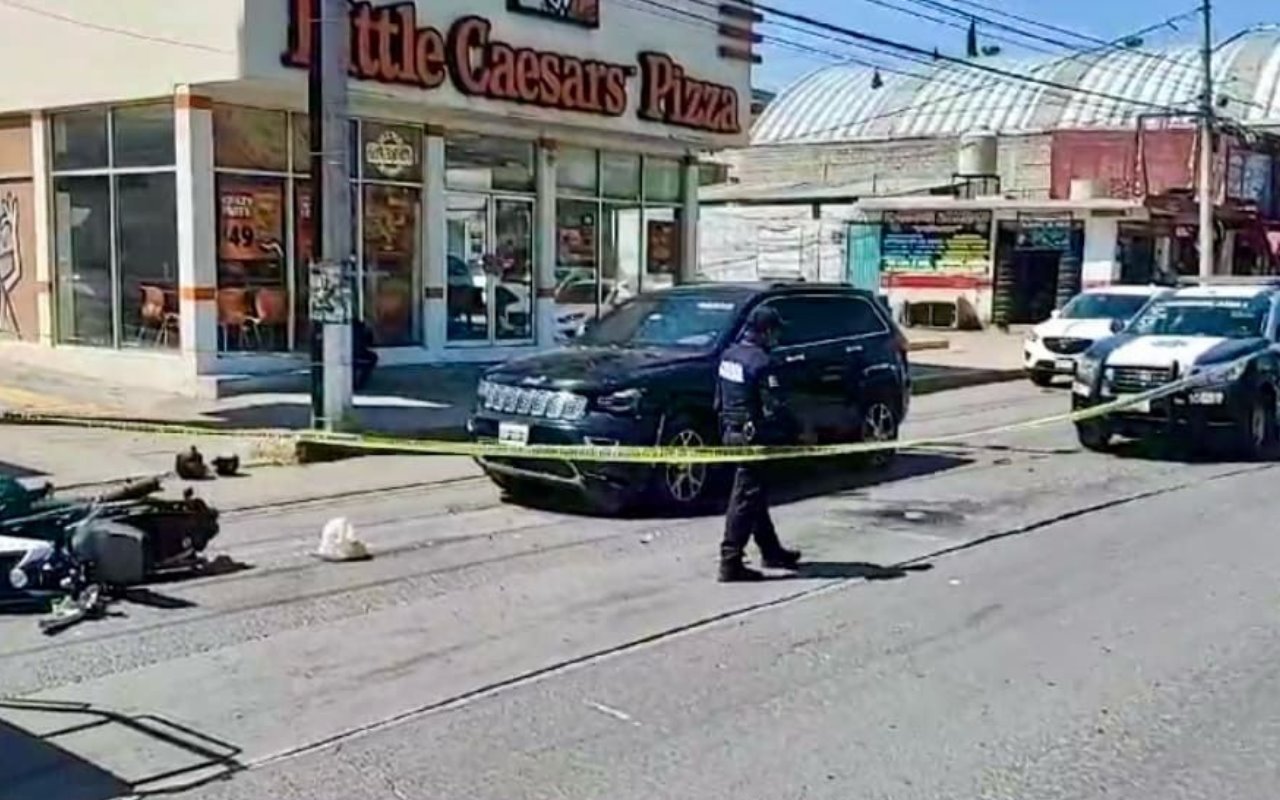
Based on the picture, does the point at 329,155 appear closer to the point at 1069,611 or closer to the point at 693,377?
the point at 693,377

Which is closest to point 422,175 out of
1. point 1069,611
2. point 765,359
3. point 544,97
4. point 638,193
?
point 544,97

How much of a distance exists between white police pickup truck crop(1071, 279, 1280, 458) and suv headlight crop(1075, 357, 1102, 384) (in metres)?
0.01

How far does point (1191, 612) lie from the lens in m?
8.58

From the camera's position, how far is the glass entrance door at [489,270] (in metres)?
22.3

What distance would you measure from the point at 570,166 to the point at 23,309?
8.56m

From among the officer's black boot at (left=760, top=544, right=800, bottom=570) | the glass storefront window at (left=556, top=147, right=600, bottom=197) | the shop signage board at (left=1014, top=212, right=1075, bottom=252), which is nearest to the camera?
the officer's black boot at (left=760, top=544, right=800, bottom=570)

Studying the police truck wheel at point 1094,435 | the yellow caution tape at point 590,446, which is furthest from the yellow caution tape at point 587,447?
the police truck wheel at point 1094,435

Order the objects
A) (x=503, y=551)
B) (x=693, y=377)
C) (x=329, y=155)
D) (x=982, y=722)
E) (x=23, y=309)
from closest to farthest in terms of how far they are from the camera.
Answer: (x=982, y=722) → (x=503, y=551) → (x=693, y=377) → (x=329, y=155) → (x=23, y=309)

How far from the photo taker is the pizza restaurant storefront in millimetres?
18547

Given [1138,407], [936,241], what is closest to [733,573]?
[1138,407]

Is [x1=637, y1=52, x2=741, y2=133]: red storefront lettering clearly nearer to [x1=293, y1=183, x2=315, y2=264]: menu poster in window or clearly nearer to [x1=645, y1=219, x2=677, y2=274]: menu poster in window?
[x1=645, y1=219, x2=677, y2=274]: menu poster in window

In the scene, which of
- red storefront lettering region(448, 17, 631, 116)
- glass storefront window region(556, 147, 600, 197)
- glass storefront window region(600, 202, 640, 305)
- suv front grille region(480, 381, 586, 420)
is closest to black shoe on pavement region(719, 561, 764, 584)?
suv front grille region(480, 381, 586, 420)

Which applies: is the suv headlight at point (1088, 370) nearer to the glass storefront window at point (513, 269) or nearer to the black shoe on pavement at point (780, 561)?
the black shoe on pavement at point (780, 561)

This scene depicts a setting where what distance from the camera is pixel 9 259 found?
2109 centimetres
